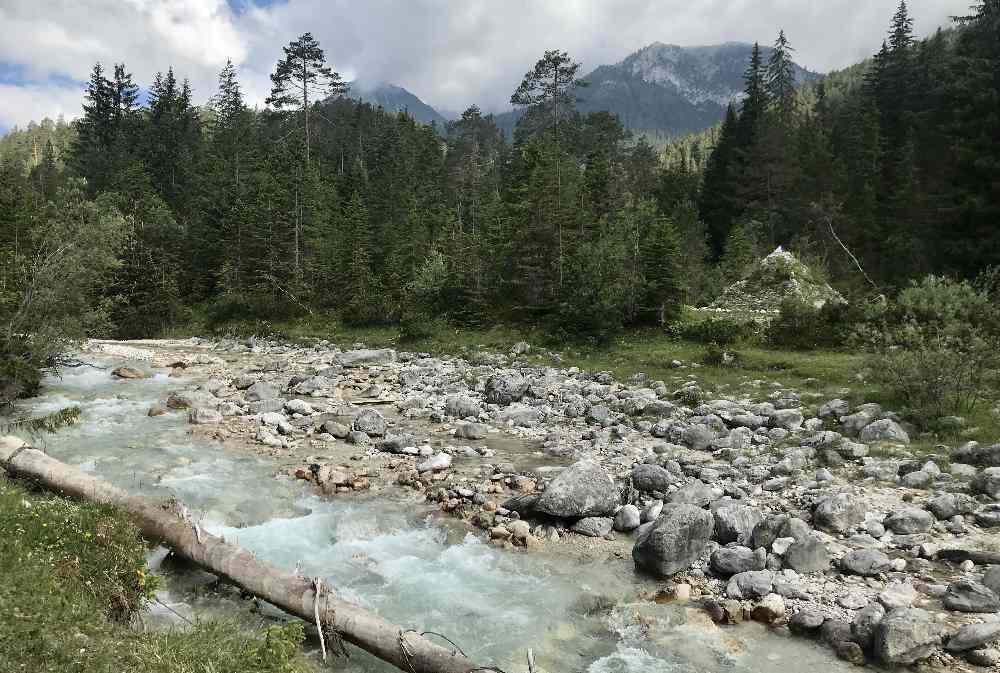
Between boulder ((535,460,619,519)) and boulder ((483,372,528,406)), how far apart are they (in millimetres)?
8548

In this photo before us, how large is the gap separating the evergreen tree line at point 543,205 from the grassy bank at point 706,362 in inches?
52.4

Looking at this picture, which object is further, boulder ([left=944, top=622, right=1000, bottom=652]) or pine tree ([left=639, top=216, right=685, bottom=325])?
pine tree ([left=639, top=216, right=685, bottom=325])

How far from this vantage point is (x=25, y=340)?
17.4 meters

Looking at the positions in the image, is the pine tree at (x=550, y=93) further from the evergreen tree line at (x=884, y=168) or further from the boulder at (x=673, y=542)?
the boulder at (x=673, y=542)

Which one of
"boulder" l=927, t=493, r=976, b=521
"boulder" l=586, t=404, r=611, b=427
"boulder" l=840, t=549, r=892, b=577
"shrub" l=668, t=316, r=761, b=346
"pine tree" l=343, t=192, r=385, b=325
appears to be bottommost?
"boulder" l=840, t=549, r=892, b=577

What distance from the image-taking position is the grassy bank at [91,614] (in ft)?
16.8

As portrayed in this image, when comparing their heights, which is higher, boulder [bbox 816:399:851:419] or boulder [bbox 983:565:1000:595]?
boulder [bbox 816:399:851:419]

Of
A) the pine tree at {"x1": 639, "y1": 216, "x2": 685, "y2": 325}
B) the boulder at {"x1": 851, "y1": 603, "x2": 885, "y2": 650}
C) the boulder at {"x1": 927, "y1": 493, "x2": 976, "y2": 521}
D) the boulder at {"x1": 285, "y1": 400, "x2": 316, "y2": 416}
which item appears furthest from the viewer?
the pine tree at {"x1": 639, "y1": 216, "x2": 685, "y2": 325}

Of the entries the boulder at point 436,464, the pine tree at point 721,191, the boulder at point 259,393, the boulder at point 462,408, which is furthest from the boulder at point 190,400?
the pine tree at point 721,191

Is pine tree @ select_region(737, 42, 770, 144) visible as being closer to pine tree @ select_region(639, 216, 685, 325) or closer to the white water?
pine tree @ select_region(639, 216, 685, 325)

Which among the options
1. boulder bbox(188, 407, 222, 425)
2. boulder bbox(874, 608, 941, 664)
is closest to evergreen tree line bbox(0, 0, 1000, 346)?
boulder bbox(188, 407, 222, 425)

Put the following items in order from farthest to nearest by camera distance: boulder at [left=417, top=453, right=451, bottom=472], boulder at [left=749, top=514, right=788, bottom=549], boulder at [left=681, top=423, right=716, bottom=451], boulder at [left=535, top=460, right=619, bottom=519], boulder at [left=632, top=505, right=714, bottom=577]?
boulder at [left=681, top=423, right=716, bottom=451] < boulder at [left=417, top=453, right=451, bottom=472] < boulder at [left=535, top=460, right=619, bottom=519] < boulder at [left=749, top=514, right=788, bottom=549] < boulder at [left=632, top=505, right=714, bottom=577]

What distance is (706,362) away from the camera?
21781 mm

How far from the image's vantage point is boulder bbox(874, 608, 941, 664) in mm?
6688
